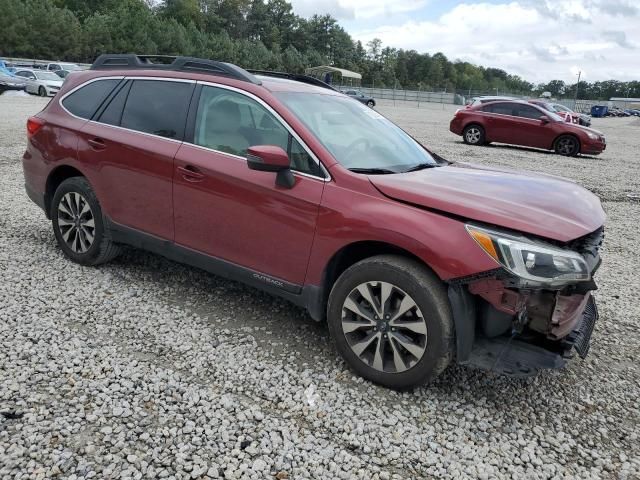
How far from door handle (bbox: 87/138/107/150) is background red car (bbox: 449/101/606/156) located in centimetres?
1473

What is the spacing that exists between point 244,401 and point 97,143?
104 inches

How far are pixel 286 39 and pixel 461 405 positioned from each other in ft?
424

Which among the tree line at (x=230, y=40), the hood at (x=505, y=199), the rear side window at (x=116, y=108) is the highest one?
the tree line at (x=230, y=40)

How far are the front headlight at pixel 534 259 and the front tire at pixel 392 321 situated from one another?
36 cm

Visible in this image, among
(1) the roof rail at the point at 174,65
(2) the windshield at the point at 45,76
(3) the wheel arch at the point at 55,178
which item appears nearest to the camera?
(1) the roof rail at the point at 174,65

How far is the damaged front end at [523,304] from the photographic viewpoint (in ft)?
9.25

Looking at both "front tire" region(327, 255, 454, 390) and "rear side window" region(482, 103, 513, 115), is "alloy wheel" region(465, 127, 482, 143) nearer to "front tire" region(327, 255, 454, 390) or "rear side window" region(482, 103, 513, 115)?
"rear side window" region(482, 103, 513, 115)

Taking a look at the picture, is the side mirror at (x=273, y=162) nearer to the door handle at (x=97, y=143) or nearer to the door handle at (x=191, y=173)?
the door handle at (x=191, y=173)

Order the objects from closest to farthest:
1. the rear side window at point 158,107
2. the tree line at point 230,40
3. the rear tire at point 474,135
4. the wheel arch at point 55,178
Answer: the rear side window at point 158,107, the wheel arch at point 55,178, the rear tire at point 474,135, the tree line at point 230,40

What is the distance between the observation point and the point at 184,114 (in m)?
4.14

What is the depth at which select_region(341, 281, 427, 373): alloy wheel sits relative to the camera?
10.1ft

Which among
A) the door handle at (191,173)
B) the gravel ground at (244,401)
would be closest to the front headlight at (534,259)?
the gravel ground at (244,401)

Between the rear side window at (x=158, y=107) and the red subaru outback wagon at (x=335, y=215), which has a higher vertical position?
the rear side window at (x=158, y=107)

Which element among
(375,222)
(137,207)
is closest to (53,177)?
(137,207)
